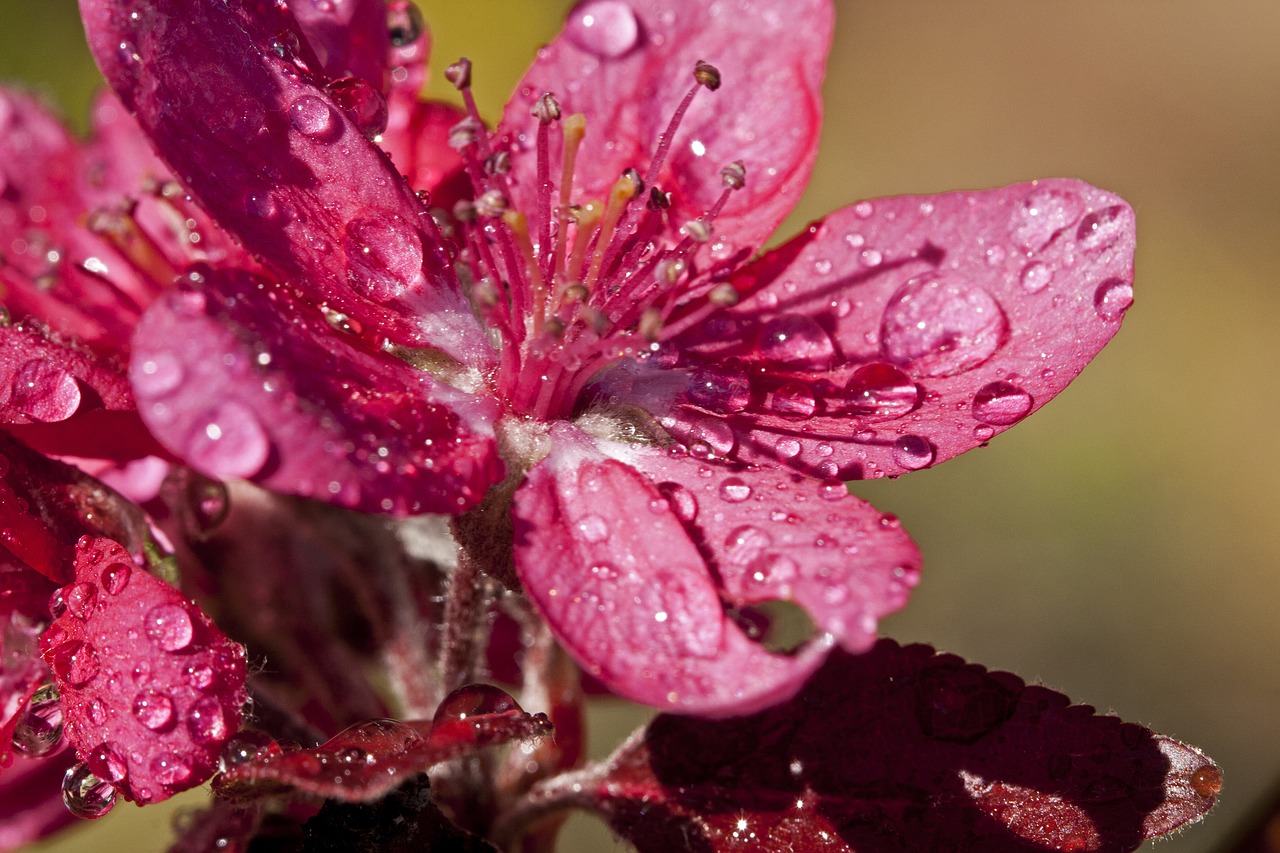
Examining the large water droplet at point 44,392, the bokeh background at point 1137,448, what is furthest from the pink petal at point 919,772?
the bokeh background at point 1137,448

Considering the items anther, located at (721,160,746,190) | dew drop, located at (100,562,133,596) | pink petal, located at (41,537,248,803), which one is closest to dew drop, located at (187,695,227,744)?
pink petal, located at (41,537,248,803)

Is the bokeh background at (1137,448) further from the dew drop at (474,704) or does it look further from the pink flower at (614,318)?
the dew drop at (474,704)

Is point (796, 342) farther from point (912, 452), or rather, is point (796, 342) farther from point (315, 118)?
point (315, 118)

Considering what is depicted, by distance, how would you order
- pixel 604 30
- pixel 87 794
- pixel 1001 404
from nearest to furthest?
pixel 87 794
pixel 1001 404
pixel 604 30

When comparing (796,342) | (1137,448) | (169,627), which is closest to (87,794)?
(169,627)

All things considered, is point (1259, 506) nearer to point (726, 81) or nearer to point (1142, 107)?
point (1142, 107)

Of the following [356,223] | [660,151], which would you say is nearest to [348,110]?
[356,223]
